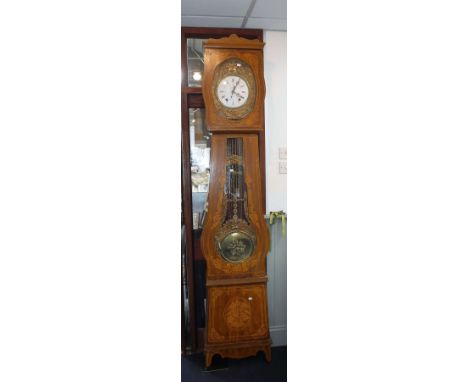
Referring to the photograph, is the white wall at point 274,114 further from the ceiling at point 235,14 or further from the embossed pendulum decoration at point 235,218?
the embossed pendulum decoration at point 235,218

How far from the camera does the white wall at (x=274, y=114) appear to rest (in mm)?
2006

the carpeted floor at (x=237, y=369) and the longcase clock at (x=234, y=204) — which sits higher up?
the longcase clock at (x=234, y=204)

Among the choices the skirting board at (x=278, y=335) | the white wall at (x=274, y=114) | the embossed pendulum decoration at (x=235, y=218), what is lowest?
the skirting board at (x=278, y=335)

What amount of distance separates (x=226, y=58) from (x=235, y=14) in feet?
0.77

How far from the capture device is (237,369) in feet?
6.24

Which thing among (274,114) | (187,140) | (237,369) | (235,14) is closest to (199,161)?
(187,140)

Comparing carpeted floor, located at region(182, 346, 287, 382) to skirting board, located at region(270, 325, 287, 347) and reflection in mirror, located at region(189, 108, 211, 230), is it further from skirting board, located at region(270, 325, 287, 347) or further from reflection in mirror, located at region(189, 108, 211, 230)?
reflection in mirror, located at region(189, 108, 211, 230)

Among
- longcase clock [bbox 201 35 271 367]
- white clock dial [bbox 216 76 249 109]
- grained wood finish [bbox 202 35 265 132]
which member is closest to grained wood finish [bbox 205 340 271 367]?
longcase clock [bbox 201 35 271 367]

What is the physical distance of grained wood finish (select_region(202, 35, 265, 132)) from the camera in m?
1.75

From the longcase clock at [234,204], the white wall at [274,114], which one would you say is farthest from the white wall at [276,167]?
the longcase clock at [234,204]

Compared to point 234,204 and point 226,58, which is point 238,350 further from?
point 226,58

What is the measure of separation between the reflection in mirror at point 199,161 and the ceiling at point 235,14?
487mm
